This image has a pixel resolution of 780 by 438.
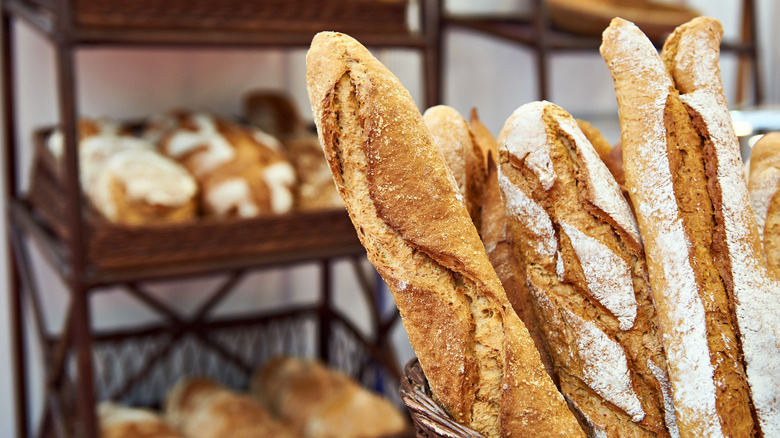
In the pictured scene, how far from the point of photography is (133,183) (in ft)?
4.02

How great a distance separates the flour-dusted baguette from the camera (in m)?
0.59

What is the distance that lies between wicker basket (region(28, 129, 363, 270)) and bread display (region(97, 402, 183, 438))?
410 millimetres

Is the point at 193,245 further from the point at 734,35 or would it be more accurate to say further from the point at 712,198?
the point at 734,35

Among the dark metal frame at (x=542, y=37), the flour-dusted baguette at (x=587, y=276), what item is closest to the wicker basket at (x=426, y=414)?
the flour-dusted baguette at (x=587, y=276)

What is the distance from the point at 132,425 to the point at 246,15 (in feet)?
2.84

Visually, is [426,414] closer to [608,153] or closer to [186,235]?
[608,153]

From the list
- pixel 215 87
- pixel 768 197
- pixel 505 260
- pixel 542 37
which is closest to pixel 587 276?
pixel 505 260

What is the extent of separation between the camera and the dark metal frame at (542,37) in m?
1.58

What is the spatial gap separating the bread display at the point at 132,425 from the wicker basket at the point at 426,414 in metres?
1.04

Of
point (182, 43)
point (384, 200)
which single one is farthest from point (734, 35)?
point (384, 200)

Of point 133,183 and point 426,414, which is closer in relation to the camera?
point 426,414

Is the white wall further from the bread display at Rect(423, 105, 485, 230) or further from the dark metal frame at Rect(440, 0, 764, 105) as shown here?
the bread display at Rect(423, 105, 485, 230)

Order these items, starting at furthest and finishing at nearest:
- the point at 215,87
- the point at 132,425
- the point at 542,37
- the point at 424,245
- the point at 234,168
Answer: the point at 215,87, the point at 542,37, the point at 132,425, the point at 234,168, the point at 424,245

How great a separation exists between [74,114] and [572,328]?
36.1 inches
